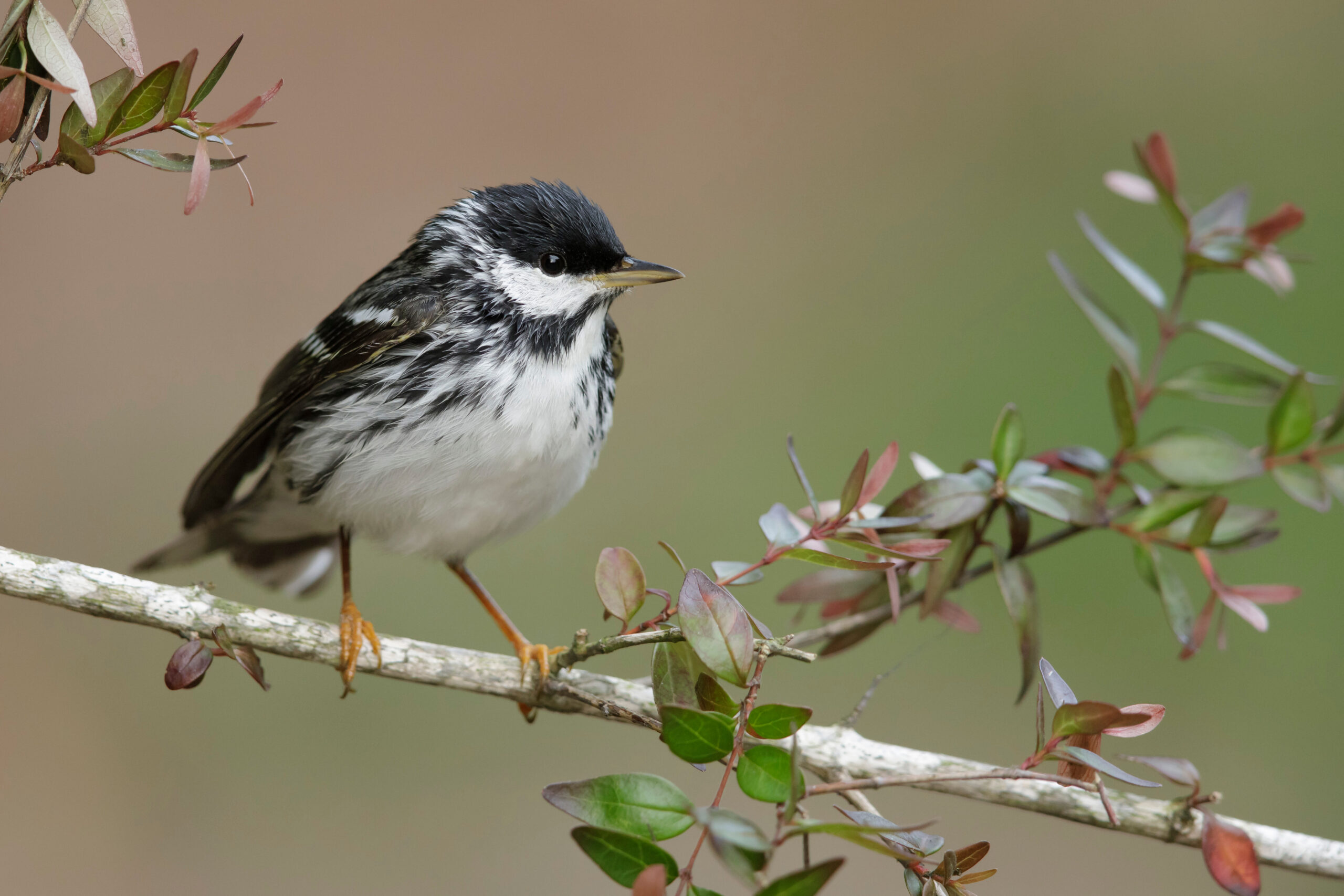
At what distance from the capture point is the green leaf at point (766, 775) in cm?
136

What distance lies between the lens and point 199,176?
1.57 m

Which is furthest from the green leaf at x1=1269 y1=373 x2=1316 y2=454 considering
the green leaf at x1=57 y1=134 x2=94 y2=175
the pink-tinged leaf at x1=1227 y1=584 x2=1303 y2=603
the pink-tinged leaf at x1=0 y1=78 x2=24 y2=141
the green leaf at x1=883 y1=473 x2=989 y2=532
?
the pink-tinged leaf at x1=0 y1=78 x2=24 y2=141

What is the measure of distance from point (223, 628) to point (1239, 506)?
209 centimetres

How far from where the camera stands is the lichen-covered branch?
1970mm

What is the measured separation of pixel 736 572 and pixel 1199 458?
1146 mm

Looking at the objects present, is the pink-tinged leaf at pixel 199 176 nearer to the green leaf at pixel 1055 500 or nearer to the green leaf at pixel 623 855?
the green leaf at pixel 623 855

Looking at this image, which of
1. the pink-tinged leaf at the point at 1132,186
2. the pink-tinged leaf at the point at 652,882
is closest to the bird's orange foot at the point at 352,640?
the pink-tinged leaf at the point at 652,882

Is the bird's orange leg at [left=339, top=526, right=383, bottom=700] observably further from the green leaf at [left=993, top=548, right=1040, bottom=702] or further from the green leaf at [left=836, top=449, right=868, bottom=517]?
the green leaf at [left=993, top=548, right=1040, bottom=702]

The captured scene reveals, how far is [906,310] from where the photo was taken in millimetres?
6195

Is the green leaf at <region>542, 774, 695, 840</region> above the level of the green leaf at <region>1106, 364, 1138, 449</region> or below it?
below

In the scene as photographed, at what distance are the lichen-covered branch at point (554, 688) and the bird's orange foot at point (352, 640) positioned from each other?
0.04 m

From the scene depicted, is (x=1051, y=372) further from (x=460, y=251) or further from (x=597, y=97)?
(x=460, y=251)

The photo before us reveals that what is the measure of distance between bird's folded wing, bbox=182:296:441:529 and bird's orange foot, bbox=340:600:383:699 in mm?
657

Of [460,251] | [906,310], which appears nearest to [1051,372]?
[906,310]
